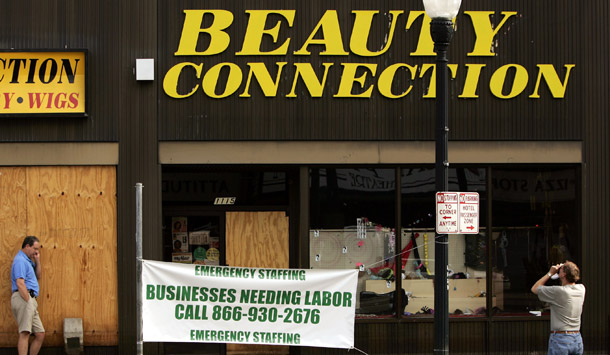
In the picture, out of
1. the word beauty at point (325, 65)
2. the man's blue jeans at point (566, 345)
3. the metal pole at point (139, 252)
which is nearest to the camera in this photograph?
the man's blue jeans at point (566, 345)

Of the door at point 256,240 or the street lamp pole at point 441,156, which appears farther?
the door at point 256,240

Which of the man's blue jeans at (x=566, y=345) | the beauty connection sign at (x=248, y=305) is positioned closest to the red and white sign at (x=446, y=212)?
the man's blue jeans at (x=566, y=345)

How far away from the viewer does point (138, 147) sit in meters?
10.8

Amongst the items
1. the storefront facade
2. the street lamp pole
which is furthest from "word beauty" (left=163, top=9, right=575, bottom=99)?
the street lamp pole

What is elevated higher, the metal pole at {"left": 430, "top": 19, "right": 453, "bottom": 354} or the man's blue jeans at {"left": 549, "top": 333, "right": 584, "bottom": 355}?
the metal pole at {"left": 430, "top": 19, "right": 453, "bottom": 354}

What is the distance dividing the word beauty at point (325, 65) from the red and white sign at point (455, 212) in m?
3.41

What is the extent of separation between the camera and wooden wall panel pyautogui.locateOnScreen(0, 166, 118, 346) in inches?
419

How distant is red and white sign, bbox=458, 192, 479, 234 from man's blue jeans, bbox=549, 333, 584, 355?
1478 millimetres

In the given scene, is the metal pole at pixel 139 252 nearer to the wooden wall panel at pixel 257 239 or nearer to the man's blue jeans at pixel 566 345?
the wooden wall panel at pixel 257 239

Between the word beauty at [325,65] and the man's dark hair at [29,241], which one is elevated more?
the word beauty at [325,65]

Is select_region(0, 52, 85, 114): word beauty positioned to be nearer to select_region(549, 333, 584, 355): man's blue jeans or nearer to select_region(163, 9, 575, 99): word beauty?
select_region(163, 9, 575, 99): word beauty

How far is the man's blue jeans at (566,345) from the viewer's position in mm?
7969

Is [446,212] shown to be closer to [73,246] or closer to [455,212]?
[455,212]

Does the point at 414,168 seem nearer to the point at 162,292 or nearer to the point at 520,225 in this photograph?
the point at 520,225
